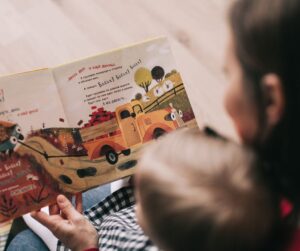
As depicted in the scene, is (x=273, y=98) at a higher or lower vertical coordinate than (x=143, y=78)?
lower

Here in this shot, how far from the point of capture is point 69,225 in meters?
0.73

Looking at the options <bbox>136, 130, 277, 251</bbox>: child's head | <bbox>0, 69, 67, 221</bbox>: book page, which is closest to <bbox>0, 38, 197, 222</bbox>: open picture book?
<bbox>0, 69, 67, 221</bbox>: book page

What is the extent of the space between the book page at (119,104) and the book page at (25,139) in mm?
29

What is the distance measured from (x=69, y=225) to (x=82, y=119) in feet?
0.61

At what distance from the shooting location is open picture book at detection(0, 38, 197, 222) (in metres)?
0.74

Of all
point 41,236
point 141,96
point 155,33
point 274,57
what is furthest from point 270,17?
point 155,33

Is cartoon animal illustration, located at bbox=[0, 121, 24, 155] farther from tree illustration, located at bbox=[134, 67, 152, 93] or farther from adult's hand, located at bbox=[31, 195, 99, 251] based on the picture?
tree illustration, located at bbox=[134, 67, 152, 93]

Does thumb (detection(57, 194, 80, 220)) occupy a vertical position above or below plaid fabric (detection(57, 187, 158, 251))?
above

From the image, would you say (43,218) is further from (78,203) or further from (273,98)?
(273,98)

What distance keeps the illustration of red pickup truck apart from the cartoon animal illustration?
112 millimetres

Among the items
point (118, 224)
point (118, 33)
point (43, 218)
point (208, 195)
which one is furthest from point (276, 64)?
point (118, 33)

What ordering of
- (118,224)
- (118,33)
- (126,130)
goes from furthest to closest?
1. (118,33)
2. (126,130)
3. (118,224)

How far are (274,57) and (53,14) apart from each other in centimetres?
96

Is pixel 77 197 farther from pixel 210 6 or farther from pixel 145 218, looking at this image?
pixel 210 6
